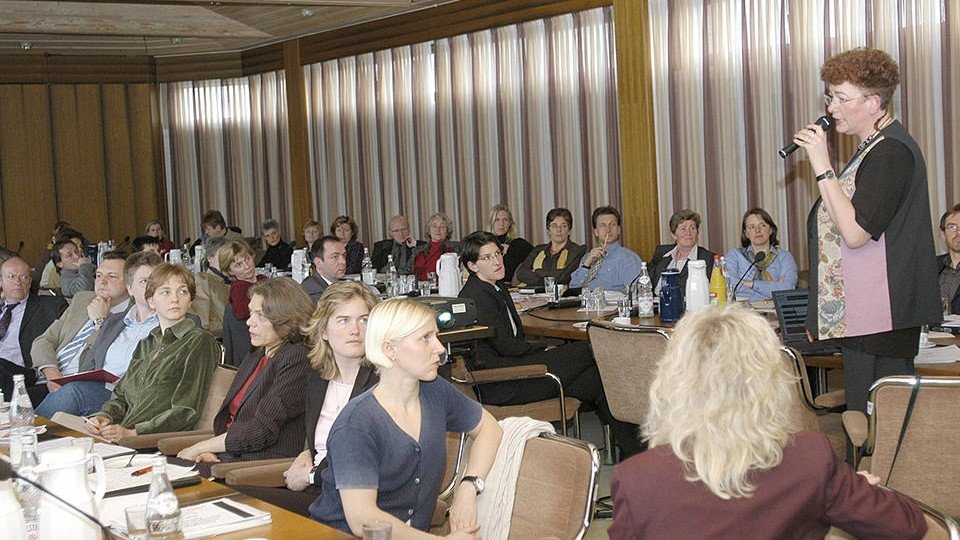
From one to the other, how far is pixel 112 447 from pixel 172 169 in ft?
35.7

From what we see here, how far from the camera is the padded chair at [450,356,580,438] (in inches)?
182

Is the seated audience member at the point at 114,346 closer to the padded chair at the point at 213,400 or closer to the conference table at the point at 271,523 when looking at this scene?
the padded chair at the point at 213,400

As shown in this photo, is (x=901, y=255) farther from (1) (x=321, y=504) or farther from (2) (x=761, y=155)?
(2) (x=761, y=155)

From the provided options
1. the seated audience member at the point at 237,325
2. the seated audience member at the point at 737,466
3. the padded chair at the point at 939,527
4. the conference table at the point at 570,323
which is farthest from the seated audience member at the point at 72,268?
the padded chair at the point at 939,527

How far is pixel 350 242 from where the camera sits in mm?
10703

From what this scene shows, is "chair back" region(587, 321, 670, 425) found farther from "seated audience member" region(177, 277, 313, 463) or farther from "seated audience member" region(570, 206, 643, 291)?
"seated audience member" region(570, 206, 643, 291)

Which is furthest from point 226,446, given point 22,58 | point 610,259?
point 22,58

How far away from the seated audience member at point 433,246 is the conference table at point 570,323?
3.14 meters

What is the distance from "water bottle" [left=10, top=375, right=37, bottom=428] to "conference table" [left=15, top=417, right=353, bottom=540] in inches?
40.7

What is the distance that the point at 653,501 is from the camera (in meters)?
1.88

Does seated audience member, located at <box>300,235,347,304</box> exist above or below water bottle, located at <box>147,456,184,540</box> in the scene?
above

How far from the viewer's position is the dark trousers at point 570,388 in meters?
4.89

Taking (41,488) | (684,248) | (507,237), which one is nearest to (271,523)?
(41,488)

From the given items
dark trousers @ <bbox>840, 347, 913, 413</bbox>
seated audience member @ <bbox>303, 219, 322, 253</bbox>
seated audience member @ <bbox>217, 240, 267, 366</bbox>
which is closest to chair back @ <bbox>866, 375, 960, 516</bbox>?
dark trousers @ <bbox>840, 347, 913, 413</bbox>
